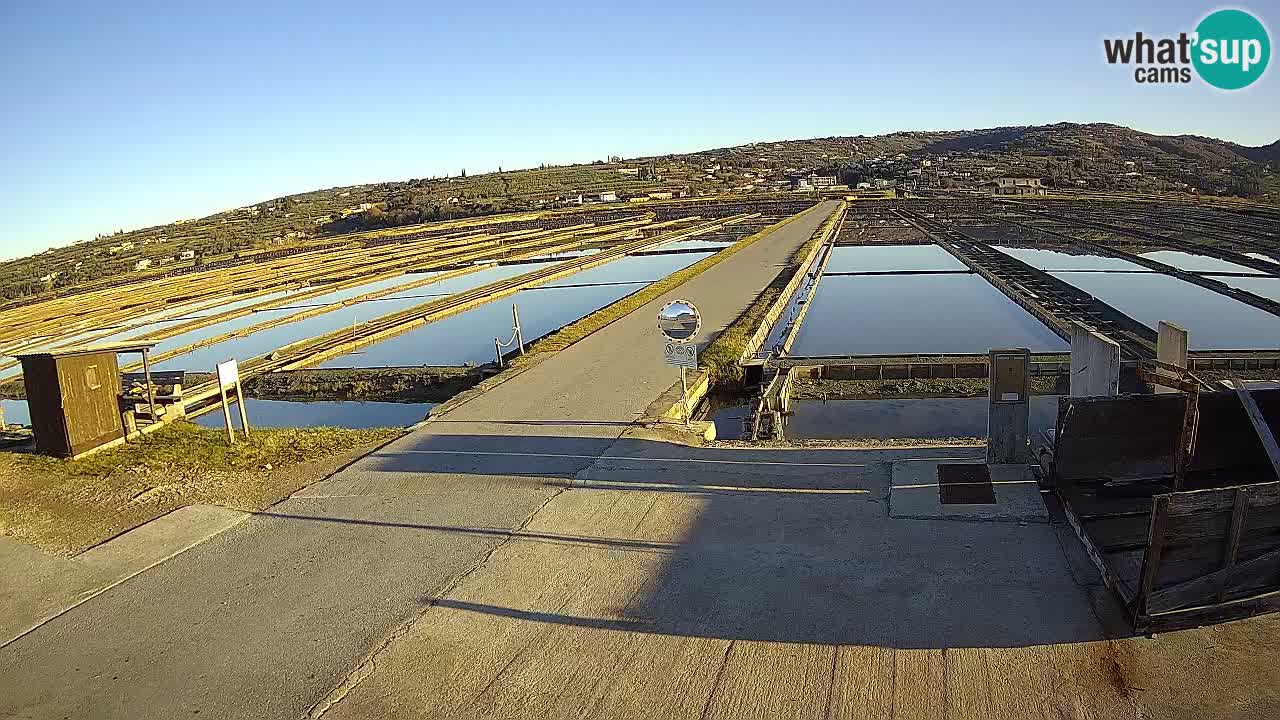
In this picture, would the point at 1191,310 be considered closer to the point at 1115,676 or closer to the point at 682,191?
the point at 1115,676

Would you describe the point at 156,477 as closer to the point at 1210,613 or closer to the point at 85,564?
the point at 85,564

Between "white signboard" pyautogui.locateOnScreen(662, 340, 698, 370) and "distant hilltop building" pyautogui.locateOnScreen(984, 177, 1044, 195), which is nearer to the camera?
"white signboard" pyautogui.locateOnScreen(662, 340, 698, 370)

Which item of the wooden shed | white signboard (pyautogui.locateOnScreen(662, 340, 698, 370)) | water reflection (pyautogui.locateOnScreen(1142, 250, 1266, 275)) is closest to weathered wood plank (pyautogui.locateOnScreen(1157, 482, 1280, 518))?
white signboard (pyautogui.locateOnScreen(662, 340, 698, 370))

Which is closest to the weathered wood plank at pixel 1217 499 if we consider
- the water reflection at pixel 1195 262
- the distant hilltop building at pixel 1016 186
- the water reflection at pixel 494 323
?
the water reflection at pixel 494 323

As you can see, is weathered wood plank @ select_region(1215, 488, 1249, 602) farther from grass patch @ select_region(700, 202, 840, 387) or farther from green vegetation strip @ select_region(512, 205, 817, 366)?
green vegetation strip @ select_region(512, 205, 817, 366)

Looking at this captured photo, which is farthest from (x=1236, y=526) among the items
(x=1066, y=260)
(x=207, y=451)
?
(x=1066, y=260)

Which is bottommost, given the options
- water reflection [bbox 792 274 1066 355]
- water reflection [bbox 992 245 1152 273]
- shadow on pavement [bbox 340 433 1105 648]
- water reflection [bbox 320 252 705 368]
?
Answer: water reflection [bbox 992 245 1152 273]

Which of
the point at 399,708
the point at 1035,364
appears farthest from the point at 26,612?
the point at 1035,364

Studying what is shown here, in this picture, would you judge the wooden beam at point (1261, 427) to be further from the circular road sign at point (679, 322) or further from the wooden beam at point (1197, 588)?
the circular road sign at point (679, 322)
